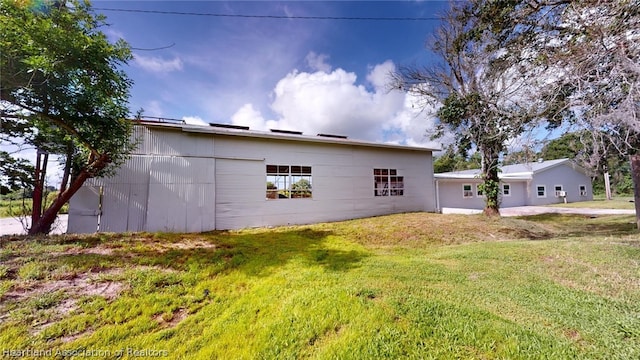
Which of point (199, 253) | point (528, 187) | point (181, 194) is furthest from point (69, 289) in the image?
point (528, 187)

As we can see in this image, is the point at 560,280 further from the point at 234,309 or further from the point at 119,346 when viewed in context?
the point at 119,346

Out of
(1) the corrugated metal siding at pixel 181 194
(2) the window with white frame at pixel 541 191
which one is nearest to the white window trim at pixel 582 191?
(2) the window with white frame at pixel 541 191

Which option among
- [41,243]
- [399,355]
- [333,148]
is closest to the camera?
[399,355]

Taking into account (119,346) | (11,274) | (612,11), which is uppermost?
(612,11)

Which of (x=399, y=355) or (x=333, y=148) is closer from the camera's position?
(x=399, y=355)

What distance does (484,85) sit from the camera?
6.60m

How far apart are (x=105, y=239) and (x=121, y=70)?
4.00 m

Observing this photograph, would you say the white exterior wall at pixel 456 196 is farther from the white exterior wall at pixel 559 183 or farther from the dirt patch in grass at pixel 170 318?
the dirt patch in grass at pixel 170 318

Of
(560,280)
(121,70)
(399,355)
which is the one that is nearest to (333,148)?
(121,70)

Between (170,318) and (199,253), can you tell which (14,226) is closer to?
(199,253)

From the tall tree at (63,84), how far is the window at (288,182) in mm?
4425

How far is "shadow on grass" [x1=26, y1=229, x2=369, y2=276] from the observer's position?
4191mm

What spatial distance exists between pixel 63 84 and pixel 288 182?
6.19 m

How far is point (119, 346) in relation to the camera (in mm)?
2258
